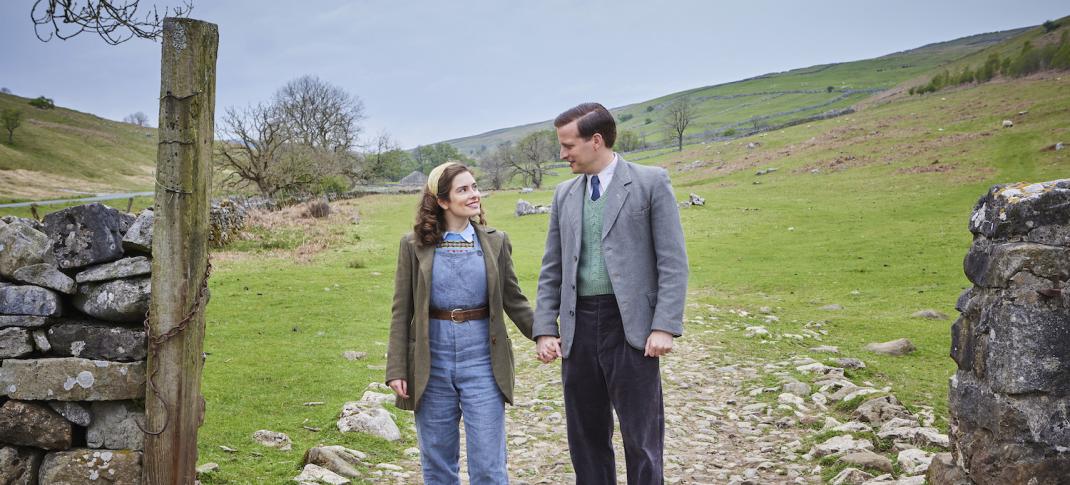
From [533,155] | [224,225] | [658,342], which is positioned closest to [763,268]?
[658,342]

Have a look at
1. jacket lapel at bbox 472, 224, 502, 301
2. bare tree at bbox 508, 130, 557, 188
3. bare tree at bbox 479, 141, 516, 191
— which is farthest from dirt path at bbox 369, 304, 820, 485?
bare tree at bbox 479, 141, 516, 191

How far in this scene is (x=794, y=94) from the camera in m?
116

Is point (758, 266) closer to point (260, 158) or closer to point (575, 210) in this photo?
point (575, 210)

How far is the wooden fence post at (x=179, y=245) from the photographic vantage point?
4.07 metres

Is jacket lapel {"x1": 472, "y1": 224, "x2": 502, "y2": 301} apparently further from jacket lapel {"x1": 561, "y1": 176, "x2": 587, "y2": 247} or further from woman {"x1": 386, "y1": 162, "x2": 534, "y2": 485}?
jacket lapel {"x1": 561, "y1": 176, "x2": 587, "y2": 247}

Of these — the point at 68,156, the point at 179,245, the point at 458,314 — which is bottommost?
the point at 458,314

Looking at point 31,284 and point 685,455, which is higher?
point 31,284

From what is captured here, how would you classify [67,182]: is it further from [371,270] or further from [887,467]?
[887,467]

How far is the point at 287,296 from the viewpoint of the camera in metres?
14.6

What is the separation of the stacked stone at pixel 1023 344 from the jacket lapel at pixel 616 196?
2172mm

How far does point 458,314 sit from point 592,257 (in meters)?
0.90

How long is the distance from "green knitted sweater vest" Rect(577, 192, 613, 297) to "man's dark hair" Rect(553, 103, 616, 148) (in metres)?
Result: 0.41

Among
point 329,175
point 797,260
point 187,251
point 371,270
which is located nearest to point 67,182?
point 329,175

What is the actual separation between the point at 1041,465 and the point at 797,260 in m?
17.0
